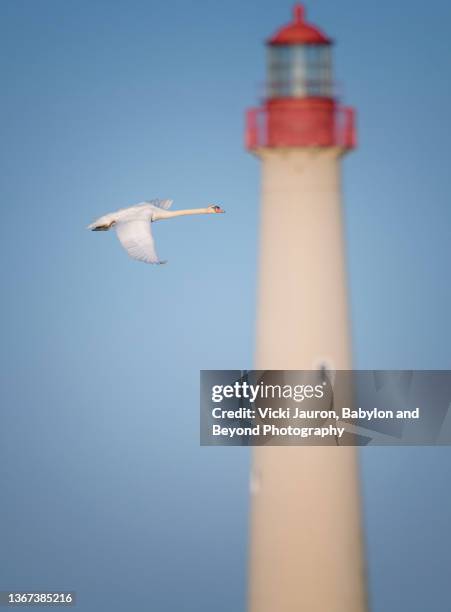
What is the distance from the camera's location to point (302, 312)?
639 inches

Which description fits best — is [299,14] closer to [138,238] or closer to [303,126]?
[303,126]

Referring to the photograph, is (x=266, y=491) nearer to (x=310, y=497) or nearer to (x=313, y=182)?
(x=310, y=497)

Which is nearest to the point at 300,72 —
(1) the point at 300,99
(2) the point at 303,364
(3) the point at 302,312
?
(1) the point at 300,99

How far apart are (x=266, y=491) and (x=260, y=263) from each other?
7.76 ft

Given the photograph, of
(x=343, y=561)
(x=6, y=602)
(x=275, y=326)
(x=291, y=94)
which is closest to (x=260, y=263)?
(x=275, y=326)

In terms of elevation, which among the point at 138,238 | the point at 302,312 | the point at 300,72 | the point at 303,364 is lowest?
the point at 303,364

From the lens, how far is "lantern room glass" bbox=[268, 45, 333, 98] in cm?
1591

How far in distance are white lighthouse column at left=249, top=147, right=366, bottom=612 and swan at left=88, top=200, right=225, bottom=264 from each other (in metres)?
2.27

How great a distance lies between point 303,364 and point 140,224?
10.3 ft

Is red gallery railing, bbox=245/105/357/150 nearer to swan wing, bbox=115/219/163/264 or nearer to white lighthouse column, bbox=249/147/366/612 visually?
white lighthouse column, bbox=249/147/366/612

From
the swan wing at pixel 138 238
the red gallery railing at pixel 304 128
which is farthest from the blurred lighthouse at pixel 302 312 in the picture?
the swan wing at pixel 138 238

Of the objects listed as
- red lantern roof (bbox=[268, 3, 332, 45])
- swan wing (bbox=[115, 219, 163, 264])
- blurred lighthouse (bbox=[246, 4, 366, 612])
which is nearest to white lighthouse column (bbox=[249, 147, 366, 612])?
blurred lighthouse (bbox=[246, 4, 366, 612])

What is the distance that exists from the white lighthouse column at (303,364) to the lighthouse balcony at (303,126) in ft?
0.34

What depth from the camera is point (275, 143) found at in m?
15.8
